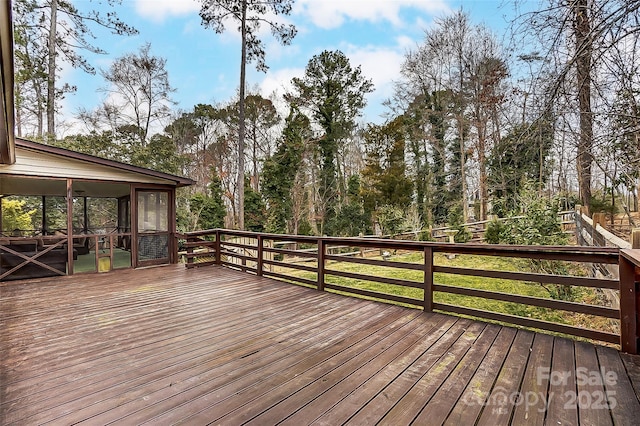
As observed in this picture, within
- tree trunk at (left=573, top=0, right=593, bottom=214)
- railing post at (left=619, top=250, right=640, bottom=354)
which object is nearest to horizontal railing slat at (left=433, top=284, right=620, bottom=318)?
railing post at (left=619, top=250, right=640, bottom=354)

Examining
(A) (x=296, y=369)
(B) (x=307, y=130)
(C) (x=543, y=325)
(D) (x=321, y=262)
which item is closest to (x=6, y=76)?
(A) (x=296, y=369)

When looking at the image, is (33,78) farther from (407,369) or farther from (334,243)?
(407,369)

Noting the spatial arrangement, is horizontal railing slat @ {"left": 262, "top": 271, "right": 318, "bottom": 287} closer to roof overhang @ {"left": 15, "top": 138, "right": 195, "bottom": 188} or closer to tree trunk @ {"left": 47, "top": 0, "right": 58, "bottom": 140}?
roof overhang @ {"left": 15, "top": 138, "right": 195, "bottom": 188}

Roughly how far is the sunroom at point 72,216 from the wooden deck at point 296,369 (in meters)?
2.66

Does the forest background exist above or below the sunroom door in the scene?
above

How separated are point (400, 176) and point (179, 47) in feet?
36.5

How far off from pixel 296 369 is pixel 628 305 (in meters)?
2.56

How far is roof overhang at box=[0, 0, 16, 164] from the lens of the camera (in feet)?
4.46

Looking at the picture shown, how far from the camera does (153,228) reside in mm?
6926

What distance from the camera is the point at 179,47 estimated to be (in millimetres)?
12617

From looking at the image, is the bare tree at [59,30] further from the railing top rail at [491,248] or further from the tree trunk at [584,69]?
the tree trunk at [584,69]

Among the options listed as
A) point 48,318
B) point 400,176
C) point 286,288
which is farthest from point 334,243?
point 400,176

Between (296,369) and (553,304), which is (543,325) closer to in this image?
(553,304)

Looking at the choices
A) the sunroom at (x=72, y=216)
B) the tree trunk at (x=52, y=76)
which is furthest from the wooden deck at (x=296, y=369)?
the tree trunk at (x=52, y=76)
